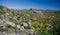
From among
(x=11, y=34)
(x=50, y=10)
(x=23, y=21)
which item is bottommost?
(x=11, y=34)

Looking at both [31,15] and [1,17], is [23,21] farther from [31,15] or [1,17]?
[1,17]

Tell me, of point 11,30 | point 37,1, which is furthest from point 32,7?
point 11,30

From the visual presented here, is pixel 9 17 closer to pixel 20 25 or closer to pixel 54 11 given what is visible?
pixel 20 25

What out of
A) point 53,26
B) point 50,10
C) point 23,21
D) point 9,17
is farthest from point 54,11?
point 9,17

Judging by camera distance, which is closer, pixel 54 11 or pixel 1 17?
pixel 1 17

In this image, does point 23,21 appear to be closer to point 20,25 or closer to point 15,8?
point 20,25

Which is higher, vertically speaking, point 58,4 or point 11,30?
point 58,4

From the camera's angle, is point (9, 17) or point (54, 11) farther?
point (54, 11)

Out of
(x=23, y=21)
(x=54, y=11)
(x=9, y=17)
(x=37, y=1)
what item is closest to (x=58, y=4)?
(x=54, y=11)
